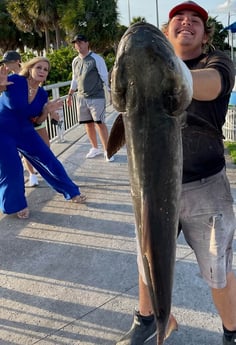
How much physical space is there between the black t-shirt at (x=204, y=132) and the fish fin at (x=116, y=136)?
1.35 feet

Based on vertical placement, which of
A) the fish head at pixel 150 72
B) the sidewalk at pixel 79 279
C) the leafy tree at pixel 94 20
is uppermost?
the leafy tree at pixel 94 20

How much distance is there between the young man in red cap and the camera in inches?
79.0

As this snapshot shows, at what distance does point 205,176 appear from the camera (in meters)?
2.20

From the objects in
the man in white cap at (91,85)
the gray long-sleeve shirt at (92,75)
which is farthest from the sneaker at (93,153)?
the gray long-sleeve shirt at (92,75)

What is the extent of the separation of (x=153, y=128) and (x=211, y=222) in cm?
95

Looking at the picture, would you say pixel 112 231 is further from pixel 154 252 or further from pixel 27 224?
pixel 154 252

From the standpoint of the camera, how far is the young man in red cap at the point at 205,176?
6.59 feet

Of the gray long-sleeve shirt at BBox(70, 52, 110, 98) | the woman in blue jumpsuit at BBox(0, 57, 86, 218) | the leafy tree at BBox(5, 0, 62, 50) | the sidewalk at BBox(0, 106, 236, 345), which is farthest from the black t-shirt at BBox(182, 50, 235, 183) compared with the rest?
the leafy tree at BBox(5, 0, 62, 50)

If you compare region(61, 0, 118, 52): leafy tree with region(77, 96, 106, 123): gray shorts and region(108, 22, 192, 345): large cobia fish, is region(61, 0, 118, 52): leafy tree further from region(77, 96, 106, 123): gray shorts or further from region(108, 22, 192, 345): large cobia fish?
region(108, 22, 192, 345): large cobia fish

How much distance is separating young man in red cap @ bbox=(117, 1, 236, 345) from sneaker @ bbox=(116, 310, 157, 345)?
466 millimetres

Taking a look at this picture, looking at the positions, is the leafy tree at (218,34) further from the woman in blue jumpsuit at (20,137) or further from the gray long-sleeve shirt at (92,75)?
the woman in blue jumpsuit at (20,137)

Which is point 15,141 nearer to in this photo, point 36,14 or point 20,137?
point 20,137

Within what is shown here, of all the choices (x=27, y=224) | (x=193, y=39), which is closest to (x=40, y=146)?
(x=27, y=224)

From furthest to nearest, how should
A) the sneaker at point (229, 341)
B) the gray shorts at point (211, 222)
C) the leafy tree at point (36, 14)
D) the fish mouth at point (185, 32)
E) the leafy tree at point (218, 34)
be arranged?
the leafy tree at point (36, 14)
the leafy tree at point (218, 34)
the sneaker at point (229, 341)
the gray shorts at point (211, 222)
the fish mouth at point (185, 32)
